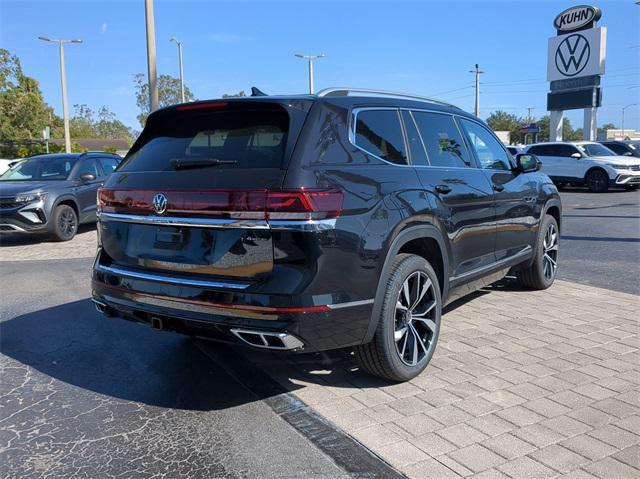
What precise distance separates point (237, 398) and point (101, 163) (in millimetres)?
9877

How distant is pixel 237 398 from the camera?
3.76 m

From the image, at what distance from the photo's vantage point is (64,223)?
35.9 ft

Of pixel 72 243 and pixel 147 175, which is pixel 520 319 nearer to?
pixel 147 175

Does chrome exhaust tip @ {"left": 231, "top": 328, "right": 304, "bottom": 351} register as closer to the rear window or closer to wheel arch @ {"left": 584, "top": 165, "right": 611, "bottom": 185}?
the rear window

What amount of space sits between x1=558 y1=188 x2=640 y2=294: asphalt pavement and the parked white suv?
10.4 ft

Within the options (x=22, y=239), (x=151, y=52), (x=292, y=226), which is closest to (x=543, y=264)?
(x=292, y=226)

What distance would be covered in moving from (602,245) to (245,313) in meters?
8.09

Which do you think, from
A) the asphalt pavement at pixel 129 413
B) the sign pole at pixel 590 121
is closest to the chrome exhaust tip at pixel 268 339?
the asphalt pavement at pixel 129 413

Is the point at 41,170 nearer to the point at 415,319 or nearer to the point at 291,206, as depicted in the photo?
the point at 415,319

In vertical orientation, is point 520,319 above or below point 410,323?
below

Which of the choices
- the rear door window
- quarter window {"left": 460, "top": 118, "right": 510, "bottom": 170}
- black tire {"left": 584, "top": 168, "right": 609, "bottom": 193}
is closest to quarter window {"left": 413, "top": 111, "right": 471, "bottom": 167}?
quarter window {"left": 460, "top": 118, "right": 510, "bottom": 170}

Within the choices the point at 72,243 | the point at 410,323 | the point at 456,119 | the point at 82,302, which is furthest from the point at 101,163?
the point at 410,323

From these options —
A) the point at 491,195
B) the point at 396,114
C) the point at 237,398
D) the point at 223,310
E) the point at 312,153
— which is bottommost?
the point at 237,398

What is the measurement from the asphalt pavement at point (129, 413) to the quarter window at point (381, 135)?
1807mm
